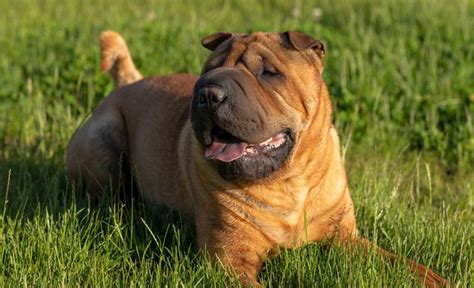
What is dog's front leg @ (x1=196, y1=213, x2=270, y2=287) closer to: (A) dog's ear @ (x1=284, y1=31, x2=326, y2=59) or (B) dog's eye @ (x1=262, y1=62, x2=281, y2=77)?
(B) dog's eye @ (x1=262, y1=62, x2=281, y2=77)

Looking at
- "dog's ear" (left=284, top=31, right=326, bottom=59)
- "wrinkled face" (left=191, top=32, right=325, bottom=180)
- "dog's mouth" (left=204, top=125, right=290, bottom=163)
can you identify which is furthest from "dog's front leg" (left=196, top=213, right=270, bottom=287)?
"dog's ear" (left=284, top=31, right=326, bottom=59)

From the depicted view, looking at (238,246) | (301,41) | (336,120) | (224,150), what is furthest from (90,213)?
(336,120)

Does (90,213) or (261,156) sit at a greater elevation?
(261,156)

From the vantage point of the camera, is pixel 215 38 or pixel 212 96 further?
pixel 215 38

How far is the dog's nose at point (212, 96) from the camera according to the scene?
13.4 ft

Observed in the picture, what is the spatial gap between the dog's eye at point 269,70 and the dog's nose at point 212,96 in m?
0.39

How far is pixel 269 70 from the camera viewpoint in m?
4.41

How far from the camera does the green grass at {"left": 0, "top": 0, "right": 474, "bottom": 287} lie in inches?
173

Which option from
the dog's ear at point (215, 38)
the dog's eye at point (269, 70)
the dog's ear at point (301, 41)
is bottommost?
the dog's eye at point (269, 70)

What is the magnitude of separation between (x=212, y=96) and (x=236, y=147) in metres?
0.36

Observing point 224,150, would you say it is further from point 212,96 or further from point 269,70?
point 269,70

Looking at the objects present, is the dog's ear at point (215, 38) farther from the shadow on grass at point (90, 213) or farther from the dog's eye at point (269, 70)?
the shadow on grass at point (90, 213)

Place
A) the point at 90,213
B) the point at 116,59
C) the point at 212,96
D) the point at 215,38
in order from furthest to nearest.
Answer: the point at 116,59, the point at 90,213, the point at 215,38, the point at 212,96

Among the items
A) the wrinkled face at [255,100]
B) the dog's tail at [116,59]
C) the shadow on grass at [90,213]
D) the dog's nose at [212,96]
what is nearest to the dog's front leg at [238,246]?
the shadow on grass at [90,213]
